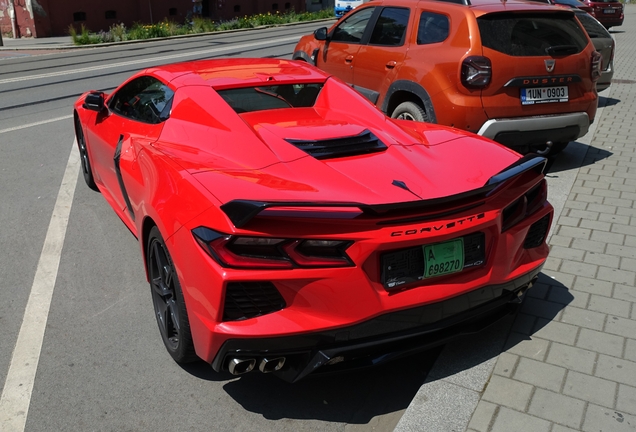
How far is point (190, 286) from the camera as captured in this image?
3115 millimetres

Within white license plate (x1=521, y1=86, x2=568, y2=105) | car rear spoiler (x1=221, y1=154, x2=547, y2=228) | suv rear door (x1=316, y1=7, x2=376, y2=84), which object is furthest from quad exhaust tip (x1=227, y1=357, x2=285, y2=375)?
suv rear door (x1=316, y1=7, x2=376, y2=84)

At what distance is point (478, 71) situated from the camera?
6.37 metres

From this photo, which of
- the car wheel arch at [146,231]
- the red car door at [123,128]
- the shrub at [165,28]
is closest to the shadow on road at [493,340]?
the car wheel arch at [146,231]

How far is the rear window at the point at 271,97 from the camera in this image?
4.38m

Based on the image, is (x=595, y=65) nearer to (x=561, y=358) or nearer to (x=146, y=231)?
(x=561, y=358)

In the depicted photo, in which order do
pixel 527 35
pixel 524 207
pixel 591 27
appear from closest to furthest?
pixel 524 207, pixel 527 35, pixel 591 27

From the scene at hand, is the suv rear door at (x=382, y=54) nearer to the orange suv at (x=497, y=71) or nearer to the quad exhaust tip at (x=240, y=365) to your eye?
the orange suv at (x=497, y=71)

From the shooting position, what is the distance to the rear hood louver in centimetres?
367

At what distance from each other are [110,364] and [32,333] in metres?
0.66

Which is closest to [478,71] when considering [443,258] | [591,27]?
[443,258]

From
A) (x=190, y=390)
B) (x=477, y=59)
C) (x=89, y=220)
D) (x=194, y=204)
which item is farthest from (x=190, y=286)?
(x=477, y=59)

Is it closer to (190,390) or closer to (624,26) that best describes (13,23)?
(624,26)

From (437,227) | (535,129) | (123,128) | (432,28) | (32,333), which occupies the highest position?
(432,28)

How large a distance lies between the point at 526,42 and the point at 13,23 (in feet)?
78.7
